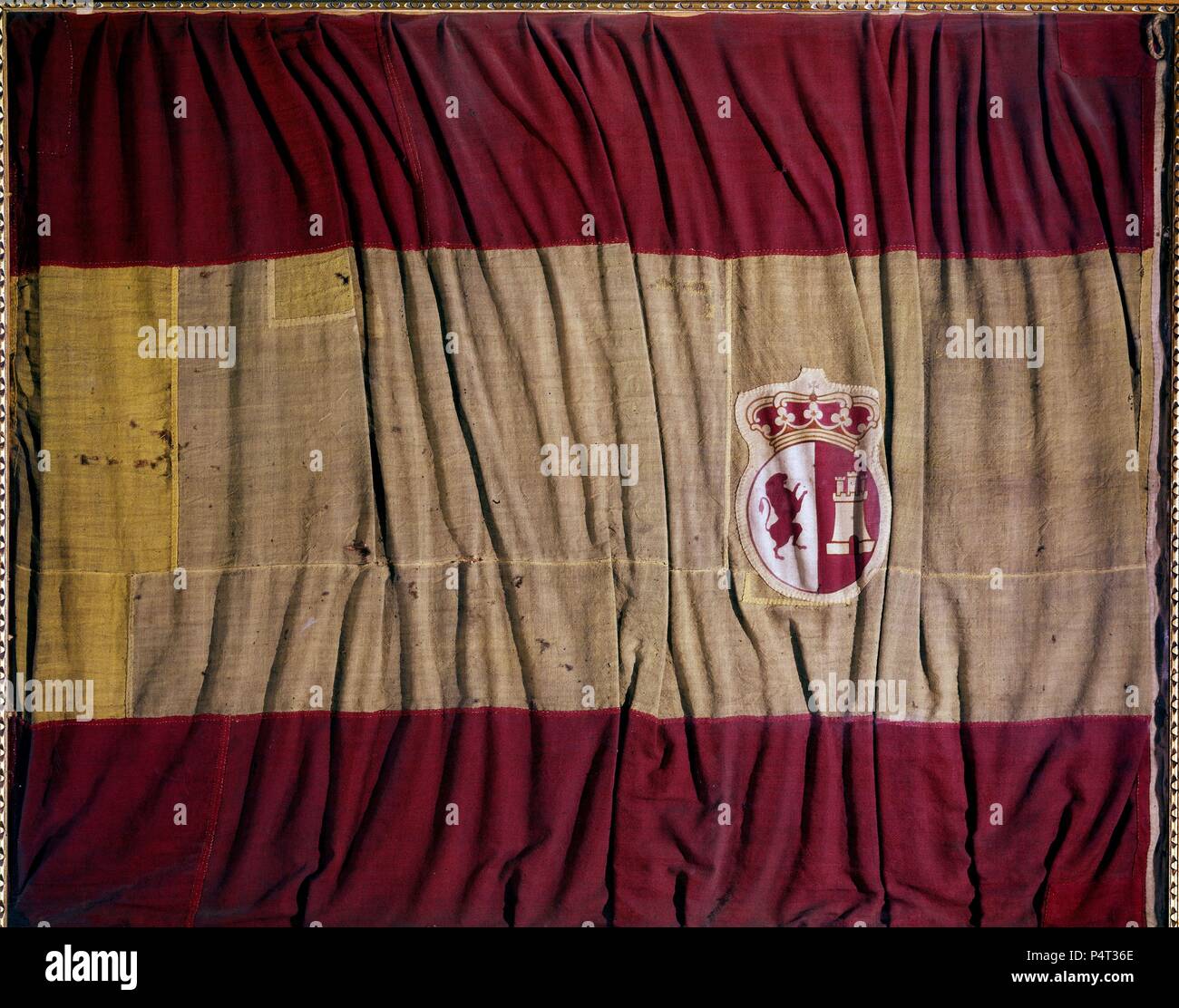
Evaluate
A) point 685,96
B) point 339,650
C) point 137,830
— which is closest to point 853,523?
point 685,96

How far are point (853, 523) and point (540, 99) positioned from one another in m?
0.95

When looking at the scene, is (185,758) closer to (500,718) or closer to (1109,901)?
(500,718)

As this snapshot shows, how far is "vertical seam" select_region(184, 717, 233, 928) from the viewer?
5.78 feet

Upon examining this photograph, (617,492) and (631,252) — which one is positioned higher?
(631,252)

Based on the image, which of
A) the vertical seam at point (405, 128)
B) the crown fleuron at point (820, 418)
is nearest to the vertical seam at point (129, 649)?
the vertical seam at point (405, 128)

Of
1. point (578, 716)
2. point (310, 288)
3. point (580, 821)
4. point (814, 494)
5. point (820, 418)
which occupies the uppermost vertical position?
point (310, 288)

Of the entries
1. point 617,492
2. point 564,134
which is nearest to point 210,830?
point 617,492

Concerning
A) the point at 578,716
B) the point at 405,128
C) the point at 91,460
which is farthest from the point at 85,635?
the point at 405,128

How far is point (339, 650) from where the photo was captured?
1.83 meters

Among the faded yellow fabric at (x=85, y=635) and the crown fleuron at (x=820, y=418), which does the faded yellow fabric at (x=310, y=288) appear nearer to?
the faded yellow fabric at (x=85, y=635)

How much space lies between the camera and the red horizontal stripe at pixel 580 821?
1.78 metres

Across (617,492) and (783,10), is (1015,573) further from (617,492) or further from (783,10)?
(783,10)

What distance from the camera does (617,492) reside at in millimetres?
1833

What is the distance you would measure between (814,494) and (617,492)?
36 cm
